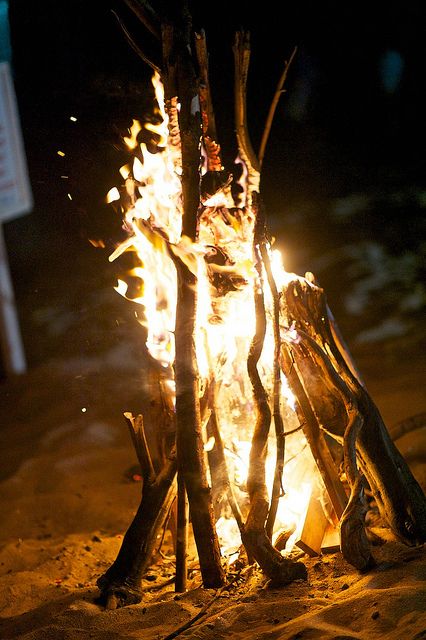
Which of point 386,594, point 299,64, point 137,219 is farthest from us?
point 299,64

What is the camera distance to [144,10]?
3.47 metres

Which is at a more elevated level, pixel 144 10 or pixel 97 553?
pixel 144 10

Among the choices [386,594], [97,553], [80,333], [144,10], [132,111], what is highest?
[132,111]

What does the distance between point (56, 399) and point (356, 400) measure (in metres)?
5.17

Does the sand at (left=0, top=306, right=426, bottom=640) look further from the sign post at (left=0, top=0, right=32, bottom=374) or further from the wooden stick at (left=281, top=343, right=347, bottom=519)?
the sign post at (left=0, top=0, right=32, bottom=374)

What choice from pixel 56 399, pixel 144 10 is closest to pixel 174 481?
pixel 144 10

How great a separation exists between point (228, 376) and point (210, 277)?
2.51 feet

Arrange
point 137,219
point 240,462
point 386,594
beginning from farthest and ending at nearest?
1. point 240,462
2. point 137,219
3. point 386,594

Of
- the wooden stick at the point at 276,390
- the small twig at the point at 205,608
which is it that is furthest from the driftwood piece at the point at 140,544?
the wooden stick at the point at 276,390

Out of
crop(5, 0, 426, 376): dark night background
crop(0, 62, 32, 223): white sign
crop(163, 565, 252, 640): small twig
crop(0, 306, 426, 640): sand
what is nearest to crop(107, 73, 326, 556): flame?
crop(163, 565, 252, 640): small twig

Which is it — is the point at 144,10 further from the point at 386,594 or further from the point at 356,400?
the point at 386,594

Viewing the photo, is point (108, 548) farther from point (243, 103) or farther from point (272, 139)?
point (272, 139)

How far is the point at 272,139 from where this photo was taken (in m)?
13.4

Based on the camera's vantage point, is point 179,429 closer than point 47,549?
Yes
